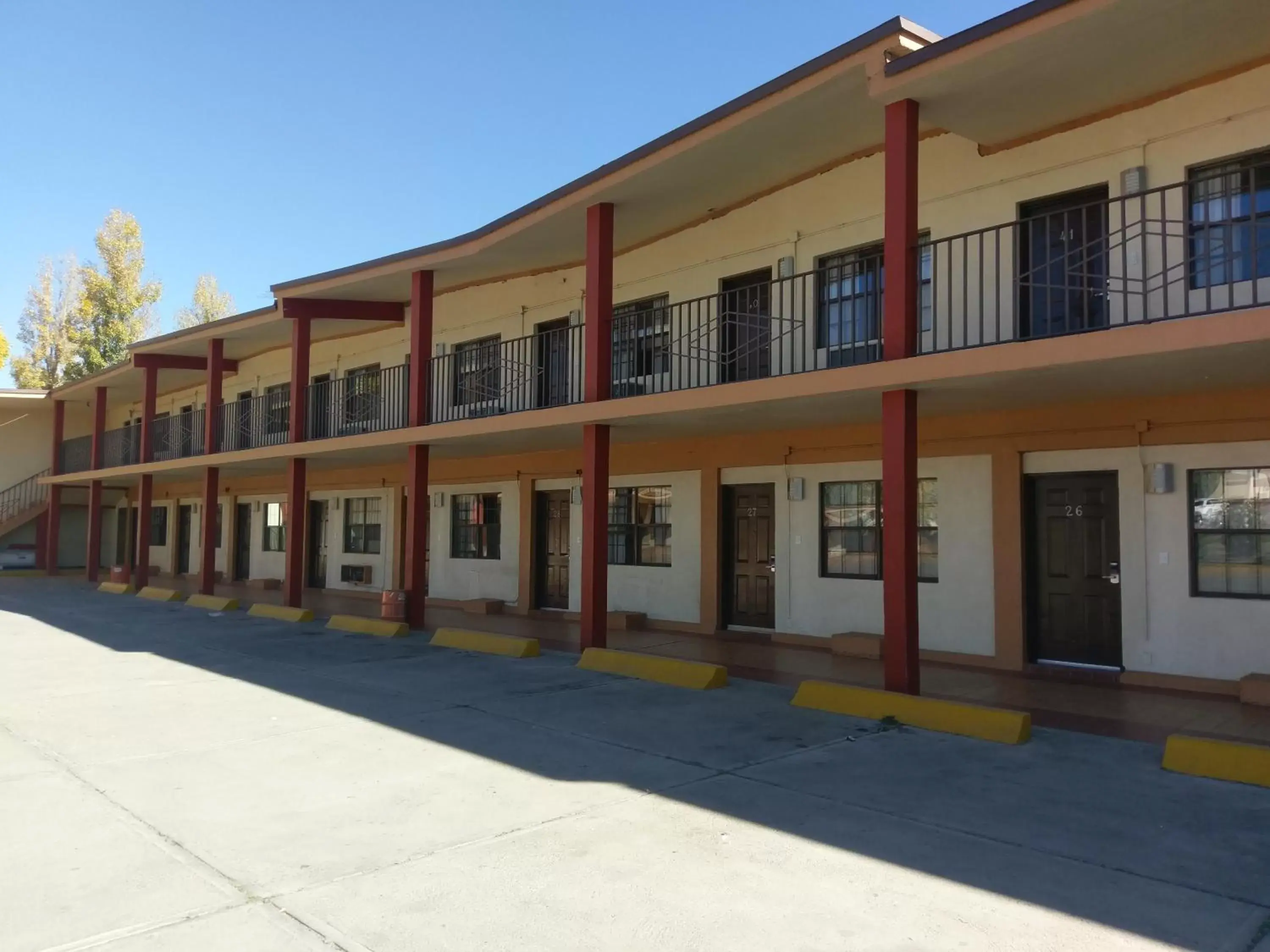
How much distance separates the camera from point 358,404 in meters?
19.8

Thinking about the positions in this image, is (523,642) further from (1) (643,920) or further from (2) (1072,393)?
(1) (643,920)

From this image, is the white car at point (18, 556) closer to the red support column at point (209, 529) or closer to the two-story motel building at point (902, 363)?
the red support column at point (209, 529)

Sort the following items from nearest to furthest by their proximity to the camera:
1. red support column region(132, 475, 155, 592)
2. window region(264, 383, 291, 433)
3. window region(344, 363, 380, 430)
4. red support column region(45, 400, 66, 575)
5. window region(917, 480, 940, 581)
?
window region(917, 480, 940, 581) → window region(344, 363, 380, 430) → window region(264, 383, 291, 433) → red support column region(132, 475, 155, 592) → red support column region(45, 400, 66, 575)

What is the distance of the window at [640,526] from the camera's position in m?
14.5

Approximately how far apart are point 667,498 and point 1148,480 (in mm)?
6889

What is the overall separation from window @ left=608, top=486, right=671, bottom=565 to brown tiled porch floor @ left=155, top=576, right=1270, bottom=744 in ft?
4.25

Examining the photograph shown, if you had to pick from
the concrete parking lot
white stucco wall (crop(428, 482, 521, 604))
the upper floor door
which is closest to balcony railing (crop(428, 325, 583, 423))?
white stucco wall (crop(428, 482, 521, 604))

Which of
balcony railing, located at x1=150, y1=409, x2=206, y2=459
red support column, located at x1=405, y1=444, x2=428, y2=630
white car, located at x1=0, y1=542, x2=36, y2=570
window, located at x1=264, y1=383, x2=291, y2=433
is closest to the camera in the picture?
red support column, located at x1=405, y1=444, x2=428, y2=630

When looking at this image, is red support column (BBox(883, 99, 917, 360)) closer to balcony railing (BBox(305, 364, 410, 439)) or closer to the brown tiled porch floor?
the brown tiled porch floor

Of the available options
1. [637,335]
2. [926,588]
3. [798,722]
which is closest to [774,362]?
[637,335]

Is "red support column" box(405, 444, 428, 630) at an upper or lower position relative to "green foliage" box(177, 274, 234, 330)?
lower

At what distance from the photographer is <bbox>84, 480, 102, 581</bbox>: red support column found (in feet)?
85.3

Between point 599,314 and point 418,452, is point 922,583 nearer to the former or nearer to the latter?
point 599,314

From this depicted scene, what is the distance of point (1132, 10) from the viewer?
7.16 m
